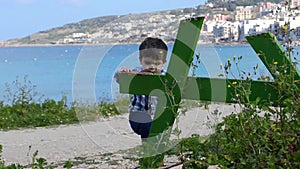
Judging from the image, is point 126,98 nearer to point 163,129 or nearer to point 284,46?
point 163,129

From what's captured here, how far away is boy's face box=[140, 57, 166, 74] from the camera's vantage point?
3913 mm

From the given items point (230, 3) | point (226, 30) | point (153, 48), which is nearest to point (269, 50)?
point (226, 30)

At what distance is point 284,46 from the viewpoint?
3.10m

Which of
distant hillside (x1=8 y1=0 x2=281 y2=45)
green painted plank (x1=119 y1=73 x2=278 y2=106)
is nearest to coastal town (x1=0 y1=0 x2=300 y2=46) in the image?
distant hillside (x1=8 y1=0 x2=281 y2=45)

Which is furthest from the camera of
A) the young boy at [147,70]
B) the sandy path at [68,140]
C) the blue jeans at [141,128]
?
the sandy path at [68,140]

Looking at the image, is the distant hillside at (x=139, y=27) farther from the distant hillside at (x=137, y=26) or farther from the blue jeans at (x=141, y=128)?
the blue jeans at (x=141, y=128)

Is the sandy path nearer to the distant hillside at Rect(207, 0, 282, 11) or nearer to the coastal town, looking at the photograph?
the distant hillside at Rect(207, 0, 282, 11)

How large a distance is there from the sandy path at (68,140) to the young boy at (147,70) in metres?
0.69

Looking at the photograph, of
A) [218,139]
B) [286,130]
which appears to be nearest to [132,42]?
[218,139]

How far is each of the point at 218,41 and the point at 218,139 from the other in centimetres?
87

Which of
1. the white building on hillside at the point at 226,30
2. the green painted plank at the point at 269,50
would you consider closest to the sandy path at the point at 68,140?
the white building on hillside at the point at 226,30

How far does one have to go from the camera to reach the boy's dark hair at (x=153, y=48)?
3922 mm

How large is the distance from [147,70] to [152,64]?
4.5 inches

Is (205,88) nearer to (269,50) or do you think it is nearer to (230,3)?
(269,50)
